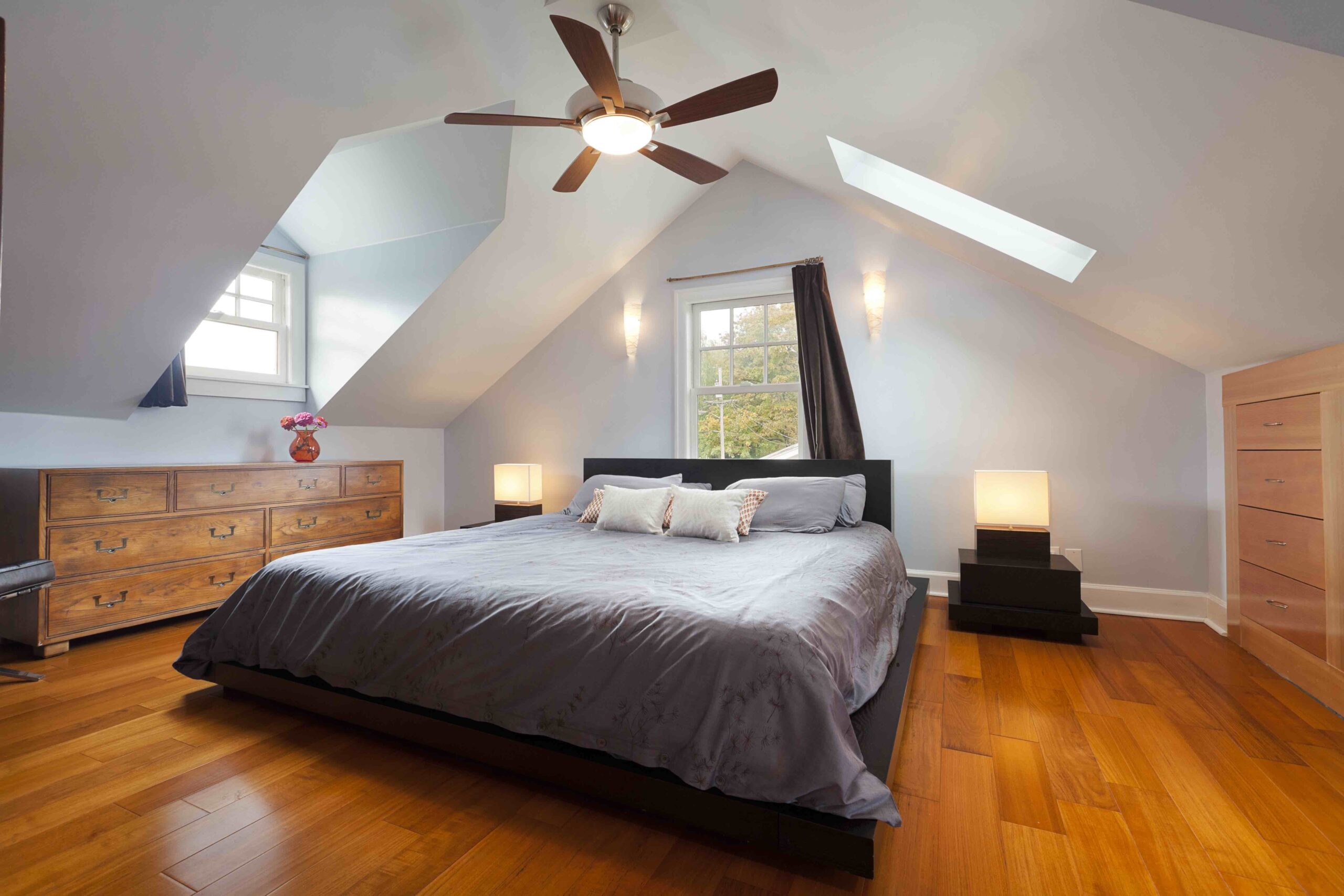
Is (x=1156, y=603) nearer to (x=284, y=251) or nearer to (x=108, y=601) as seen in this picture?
(x=108, y=601)

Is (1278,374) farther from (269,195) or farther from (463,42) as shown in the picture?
(269,195)

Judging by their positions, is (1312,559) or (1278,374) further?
(1278,374)

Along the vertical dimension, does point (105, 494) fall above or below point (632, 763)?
above

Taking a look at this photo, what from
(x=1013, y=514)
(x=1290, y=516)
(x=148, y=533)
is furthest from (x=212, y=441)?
(x=1290, y=516)

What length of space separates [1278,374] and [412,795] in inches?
139

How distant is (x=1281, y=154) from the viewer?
157cm

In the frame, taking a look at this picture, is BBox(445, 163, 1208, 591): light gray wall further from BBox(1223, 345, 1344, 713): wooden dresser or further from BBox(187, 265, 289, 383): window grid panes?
BBox(187, 265, 289, 383): window grid panes

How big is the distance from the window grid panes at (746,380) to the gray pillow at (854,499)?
62 centimetres

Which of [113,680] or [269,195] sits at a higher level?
[269,195]

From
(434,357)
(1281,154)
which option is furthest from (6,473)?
(1281,154)

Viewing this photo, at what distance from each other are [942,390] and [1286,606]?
5.98 ft

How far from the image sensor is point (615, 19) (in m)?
2.59

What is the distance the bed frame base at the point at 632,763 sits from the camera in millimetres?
1425

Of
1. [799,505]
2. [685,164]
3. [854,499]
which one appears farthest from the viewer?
[854,499]
